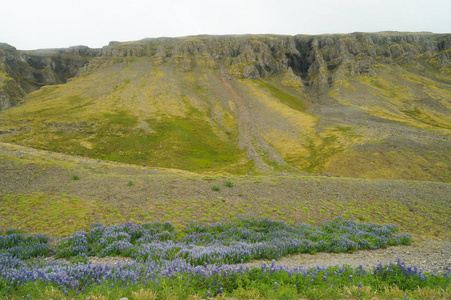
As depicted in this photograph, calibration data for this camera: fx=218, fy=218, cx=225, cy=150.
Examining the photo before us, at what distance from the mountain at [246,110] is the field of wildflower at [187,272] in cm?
3914

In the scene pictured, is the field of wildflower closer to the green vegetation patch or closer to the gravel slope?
the gravel slope

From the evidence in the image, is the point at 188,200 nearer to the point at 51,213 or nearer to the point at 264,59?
the point at 51,213

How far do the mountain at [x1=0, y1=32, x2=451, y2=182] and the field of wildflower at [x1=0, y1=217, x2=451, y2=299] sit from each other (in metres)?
39.1

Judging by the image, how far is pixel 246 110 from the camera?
113500mm

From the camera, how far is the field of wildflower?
5320 mm

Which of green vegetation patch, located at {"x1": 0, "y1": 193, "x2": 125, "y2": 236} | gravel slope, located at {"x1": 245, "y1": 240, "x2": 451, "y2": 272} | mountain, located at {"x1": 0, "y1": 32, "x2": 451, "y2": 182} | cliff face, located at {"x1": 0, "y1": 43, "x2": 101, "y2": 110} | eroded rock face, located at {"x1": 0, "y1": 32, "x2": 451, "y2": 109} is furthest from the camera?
eroded rock face, located at {"x1": 0, "y1": 32, "x2": 451, "y2": 109}

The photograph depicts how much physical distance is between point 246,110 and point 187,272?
362 ft

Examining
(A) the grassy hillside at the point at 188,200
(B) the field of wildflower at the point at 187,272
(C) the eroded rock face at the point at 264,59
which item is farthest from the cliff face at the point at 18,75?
(B) the field of wildflower at the point at 187,272

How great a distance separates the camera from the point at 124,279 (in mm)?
5852

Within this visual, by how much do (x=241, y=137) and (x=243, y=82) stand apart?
83038mm

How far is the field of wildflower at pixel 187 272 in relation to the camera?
5.32 metres

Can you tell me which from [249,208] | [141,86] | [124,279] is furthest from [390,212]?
[141,86]

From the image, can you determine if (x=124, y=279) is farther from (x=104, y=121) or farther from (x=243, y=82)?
(x=243, y=82)

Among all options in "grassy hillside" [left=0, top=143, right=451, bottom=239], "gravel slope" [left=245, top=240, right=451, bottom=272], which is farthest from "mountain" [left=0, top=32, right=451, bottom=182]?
"gravel slope" [left=245, top=240, right=451, bottom=272]
